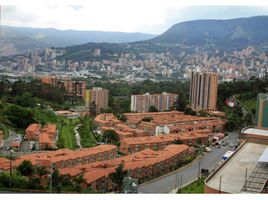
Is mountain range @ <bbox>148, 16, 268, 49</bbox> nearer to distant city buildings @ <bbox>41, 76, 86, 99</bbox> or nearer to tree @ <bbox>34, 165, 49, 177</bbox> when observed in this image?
distant city buildings @ <bbox>41, 76, 86, 99</bbox>

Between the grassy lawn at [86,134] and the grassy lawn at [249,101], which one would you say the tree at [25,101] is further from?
the grassy lawn at [249,101]

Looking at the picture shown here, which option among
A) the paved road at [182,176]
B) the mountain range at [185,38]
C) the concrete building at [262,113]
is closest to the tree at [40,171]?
the paved road at [182,176]

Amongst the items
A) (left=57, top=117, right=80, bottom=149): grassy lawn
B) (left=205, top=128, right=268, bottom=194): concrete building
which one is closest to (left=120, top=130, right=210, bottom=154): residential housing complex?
(left=57, top=117, right=80, bottom=149): grassy lawn

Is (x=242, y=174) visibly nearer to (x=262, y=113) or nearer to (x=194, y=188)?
(x=194, y=188)

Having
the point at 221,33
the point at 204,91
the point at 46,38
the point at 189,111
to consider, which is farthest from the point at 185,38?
the point at 189,111

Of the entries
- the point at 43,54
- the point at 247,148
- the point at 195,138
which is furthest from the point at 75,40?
the point at 247,148

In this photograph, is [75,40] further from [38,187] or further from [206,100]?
[38,187]

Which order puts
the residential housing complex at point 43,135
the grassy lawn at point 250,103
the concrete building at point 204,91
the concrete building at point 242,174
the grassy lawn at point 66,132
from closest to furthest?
the concrete building at point 242,174, the residential housing complex at point 43,135, the grassy lawn at point 66,132, the grassy lawn at point 250,103, the concrete building at point 204,91
